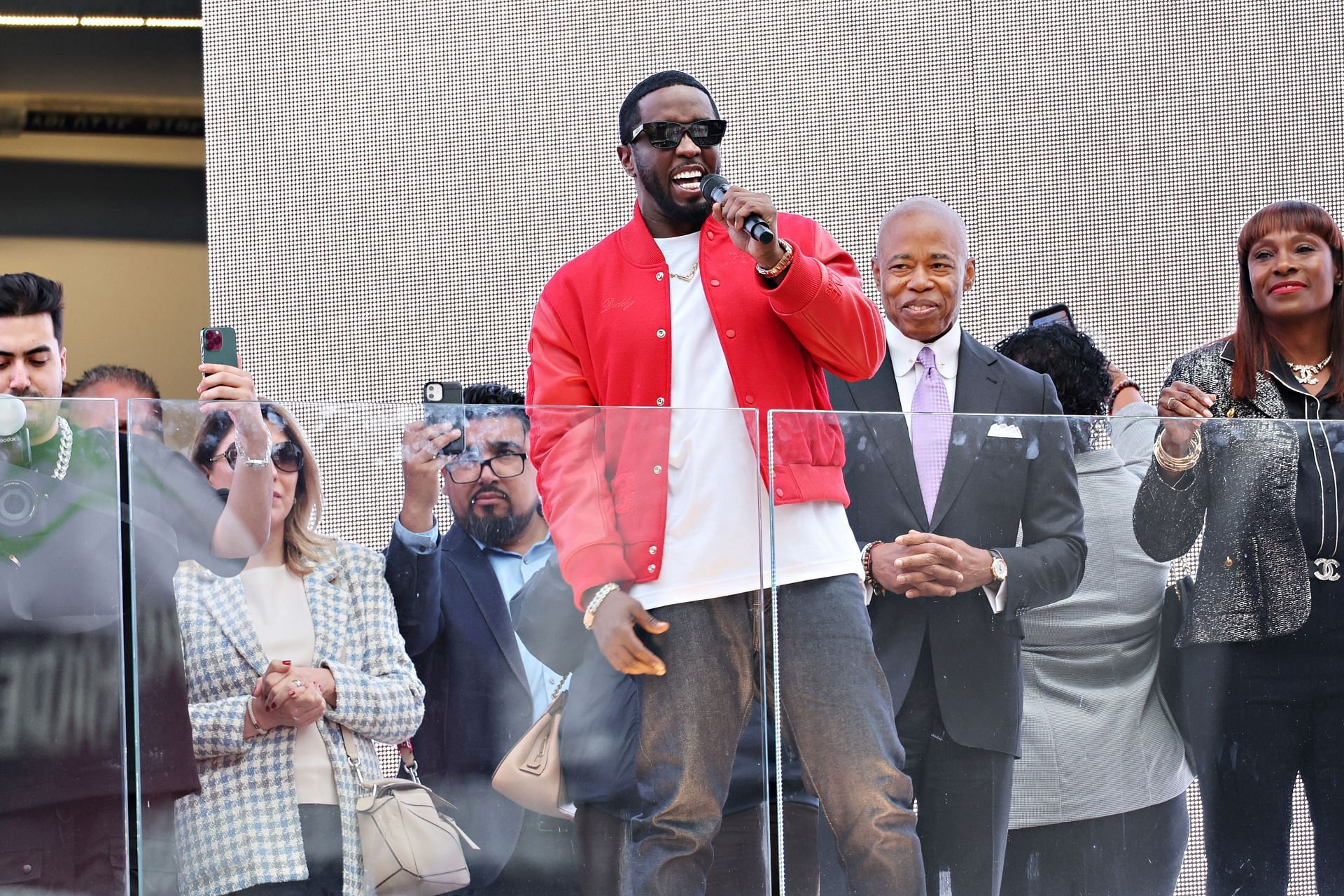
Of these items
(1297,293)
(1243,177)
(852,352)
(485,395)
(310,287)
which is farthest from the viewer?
(310,287)

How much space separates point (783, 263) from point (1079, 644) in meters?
0.76

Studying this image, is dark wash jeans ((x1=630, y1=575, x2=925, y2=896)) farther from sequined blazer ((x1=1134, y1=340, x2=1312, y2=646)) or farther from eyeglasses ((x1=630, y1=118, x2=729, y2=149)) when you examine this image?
eyeglasses ((x1=630, y1=118, x2=729, y2=149))

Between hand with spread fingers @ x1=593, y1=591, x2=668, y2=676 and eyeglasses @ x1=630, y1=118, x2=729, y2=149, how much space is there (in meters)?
0.81

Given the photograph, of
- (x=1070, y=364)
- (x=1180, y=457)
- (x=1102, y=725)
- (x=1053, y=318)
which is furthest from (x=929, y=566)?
(x=1053, y=318)

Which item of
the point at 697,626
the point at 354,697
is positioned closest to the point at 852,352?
the point at 697,626

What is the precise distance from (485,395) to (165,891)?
1430 millimetres

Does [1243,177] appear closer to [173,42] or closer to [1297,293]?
[1297,293]

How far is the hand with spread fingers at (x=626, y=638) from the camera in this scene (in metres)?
2.07

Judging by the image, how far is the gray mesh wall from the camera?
4535 millimetres

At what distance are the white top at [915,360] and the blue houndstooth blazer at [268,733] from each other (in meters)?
1.15

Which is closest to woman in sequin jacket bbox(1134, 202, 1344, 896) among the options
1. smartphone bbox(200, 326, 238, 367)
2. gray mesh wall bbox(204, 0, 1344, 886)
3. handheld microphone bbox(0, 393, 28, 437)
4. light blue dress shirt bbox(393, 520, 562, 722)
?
light blue dress shirt bbox(393, 520, 562, 722)

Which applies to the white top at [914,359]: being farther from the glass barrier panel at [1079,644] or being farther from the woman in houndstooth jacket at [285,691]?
the woman in houndstooth jacket at [285,691]

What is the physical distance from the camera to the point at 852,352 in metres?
2.25

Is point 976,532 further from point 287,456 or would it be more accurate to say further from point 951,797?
point 287,456
